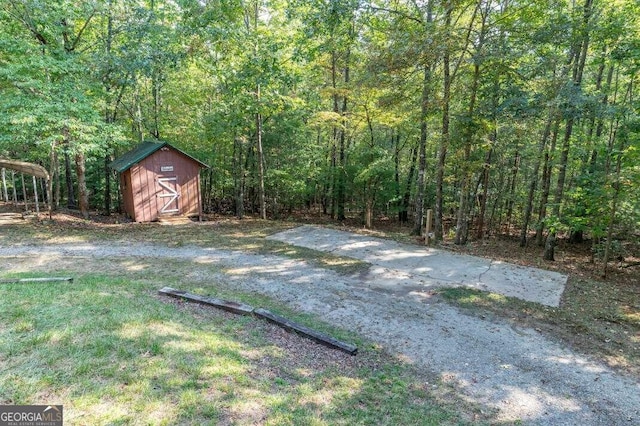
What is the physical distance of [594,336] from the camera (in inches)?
200

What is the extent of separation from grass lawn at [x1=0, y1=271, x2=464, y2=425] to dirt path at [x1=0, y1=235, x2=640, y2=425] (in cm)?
63

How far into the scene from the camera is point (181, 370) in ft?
10.1

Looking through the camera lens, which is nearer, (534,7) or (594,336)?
(594,336)

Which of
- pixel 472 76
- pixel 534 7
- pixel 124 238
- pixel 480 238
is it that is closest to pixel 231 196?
pixel 124 238

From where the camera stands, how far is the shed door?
1280cm

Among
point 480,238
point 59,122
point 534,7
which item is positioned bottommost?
point 480,238

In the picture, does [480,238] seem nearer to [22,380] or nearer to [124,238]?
[124,238]

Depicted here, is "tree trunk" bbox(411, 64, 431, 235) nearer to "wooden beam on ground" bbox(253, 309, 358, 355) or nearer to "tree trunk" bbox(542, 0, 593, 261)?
"tree trunk" bbox(542, 0, 593, 261)

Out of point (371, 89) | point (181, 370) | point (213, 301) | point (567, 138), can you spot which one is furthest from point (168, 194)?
point (567, 138)

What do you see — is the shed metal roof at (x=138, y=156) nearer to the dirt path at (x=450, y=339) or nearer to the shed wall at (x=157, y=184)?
the shed wall at (x=157, y=184)

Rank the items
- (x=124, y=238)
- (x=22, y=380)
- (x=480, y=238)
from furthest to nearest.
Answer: (x=480, y=238) < (x=124, y=238) < (x=22, y=380)

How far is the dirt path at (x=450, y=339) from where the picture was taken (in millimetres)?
3611

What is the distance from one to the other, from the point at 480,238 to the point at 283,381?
1249cm

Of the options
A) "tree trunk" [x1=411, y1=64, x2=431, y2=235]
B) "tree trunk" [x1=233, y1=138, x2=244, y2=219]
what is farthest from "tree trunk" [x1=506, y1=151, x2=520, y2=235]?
"tree trunk" [x1=233, y1=138, x2=244, y2=219]
